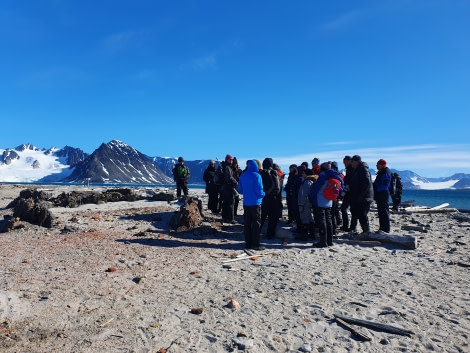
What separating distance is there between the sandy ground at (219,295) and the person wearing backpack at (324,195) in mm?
490

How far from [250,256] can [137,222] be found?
5.41m

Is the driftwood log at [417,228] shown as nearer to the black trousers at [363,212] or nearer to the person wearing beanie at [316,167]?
the black trousers at [363,212]

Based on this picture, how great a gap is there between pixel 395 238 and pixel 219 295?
19.4 feet

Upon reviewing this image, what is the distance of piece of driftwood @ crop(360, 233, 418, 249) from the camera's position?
9141mm

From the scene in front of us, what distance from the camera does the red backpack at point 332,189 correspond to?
8.91 metres

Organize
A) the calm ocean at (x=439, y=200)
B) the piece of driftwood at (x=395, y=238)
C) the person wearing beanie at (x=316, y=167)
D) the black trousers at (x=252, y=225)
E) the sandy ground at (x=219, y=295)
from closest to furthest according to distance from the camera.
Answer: the sandy ground at (x=219, y=295)
the black trousers at (x=252, y=225)
the piece of driftwood at (x=395, y=238)
the person wearing beanie at (x=316, y=167)
the calm ocean at (x=439, y=200)

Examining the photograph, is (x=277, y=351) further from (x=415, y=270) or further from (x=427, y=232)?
(x=427, y=232)

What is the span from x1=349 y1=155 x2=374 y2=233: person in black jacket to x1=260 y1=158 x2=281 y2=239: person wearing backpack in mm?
2209

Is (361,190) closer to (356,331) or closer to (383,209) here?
(383,209)

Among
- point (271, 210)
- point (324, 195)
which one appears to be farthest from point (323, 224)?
point (271, 210)

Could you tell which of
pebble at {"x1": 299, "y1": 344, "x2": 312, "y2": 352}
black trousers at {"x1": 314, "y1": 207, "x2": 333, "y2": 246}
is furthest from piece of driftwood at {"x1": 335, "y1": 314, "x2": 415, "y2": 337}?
black trousers at {"x1": 314, "y1": 207, "x2": 333, "y2": 246}

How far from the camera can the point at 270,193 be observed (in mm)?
9812

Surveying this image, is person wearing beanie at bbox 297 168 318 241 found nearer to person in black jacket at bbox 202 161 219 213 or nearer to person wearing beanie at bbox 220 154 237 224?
person wearing beanie at bbox 220 154 237 224

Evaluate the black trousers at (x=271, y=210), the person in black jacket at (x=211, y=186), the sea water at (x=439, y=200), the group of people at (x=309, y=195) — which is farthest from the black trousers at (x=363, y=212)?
the sea water at (x=439, y=200)
